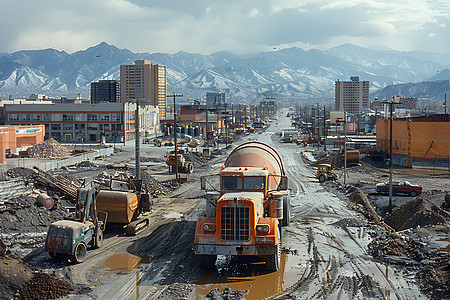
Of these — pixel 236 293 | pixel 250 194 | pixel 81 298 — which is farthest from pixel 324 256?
pixel 81 298

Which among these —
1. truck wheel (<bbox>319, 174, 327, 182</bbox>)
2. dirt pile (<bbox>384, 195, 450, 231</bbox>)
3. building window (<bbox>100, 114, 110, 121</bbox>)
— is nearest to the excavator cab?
truck wheel (<bbox>319, 174, 327, 182</bbox>)

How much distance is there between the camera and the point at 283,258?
22.2 meters

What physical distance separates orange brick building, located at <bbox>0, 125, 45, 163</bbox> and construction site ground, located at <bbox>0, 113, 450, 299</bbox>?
38836mm

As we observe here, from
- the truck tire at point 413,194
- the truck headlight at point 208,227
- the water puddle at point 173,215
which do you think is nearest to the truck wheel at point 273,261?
the truck headlight at point 208,227

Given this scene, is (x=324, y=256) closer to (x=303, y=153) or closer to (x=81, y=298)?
(x=81, y=298)

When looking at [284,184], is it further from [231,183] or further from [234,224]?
[234,224]

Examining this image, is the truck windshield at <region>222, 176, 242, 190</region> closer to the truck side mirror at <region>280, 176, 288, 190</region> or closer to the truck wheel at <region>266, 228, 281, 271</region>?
the truck side mirror at <region>280, 176, 288, 190</region>

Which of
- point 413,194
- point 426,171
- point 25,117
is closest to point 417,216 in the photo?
point 413,194

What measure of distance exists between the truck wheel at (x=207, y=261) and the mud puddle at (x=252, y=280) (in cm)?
30

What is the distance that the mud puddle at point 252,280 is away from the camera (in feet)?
58.3

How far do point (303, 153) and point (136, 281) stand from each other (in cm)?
7063

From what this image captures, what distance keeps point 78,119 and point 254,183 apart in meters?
95.2

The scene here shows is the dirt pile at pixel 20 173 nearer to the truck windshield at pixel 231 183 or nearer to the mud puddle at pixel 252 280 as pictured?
the truck windshield at pixel 231 183

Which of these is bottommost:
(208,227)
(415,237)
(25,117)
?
Answer: (415,237)
